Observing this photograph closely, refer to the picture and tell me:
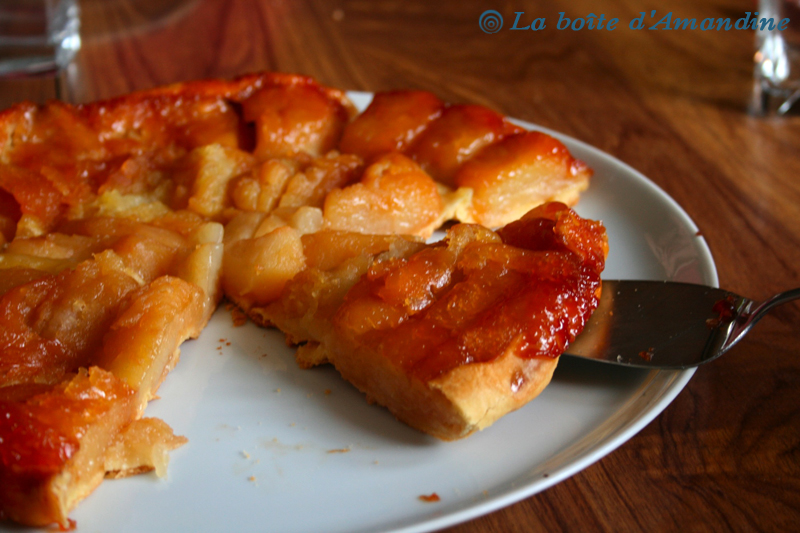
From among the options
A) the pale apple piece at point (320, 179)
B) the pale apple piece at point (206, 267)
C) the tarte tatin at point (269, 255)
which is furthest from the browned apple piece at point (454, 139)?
the pale apple piece at point (206, 267)

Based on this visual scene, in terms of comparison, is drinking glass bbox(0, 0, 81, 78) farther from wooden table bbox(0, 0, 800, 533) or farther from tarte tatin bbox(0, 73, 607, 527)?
tarte tatin bbox(0, 73, 607, 527)

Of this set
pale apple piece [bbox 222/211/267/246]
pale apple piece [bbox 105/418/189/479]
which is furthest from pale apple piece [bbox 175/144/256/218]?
pale apple piece [bbox 105/418/189/479]

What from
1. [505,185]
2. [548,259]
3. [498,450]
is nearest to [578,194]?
[505,185]

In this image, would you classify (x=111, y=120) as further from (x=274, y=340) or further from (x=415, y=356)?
(x=415, y=356)

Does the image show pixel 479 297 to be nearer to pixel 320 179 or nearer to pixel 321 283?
pixel 321 283

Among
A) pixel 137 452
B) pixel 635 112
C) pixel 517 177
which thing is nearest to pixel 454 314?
pixel 137 452

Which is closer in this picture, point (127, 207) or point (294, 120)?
point (127, 207)
